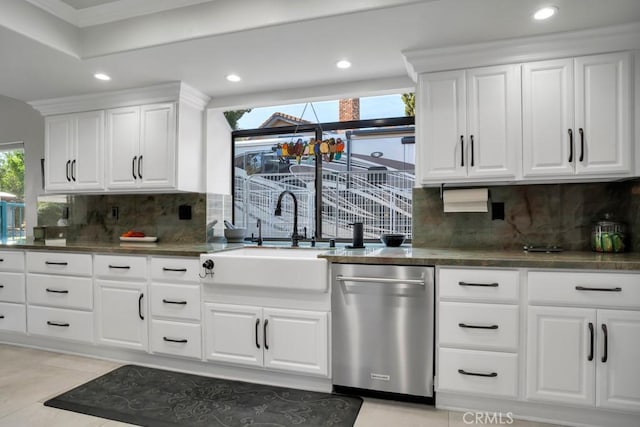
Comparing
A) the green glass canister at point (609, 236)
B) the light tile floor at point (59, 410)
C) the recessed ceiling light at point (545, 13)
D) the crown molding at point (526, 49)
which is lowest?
the light tile floor at point (59, 410)

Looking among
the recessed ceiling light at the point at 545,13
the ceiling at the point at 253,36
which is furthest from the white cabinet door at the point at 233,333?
the recessed ceiling light at the point at 545,13

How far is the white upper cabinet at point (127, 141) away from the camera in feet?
10.5

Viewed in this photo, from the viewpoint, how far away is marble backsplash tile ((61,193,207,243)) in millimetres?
3516

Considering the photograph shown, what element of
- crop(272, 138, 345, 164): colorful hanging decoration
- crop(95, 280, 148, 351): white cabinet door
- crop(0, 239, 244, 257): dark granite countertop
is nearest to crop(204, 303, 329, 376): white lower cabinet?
crop(0, 239, 244, 257): dark granite countertop

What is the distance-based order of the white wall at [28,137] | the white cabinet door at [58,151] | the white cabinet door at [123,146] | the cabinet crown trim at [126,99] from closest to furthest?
the cabinet crown trim at [126,99] < the white cabinet door at [123,146] < the white cabinet door at [58,151] < the white wall at [28,137]

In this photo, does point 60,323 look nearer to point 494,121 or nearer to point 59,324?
point 59,324

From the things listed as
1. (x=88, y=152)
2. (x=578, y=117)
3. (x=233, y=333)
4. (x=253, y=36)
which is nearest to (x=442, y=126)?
(x=578, y=117)

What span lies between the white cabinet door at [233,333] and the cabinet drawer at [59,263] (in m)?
1.14

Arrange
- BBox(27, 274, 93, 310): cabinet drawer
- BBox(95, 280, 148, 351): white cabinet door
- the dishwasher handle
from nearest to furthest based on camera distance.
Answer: the dishwasher handle < BBox(95, 280, 148, 351): white cabinet door < BBox(27, 274, 93, 310): cabinet drawer

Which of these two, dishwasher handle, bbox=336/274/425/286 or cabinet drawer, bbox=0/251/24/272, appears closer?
dishwasher handle, bbox=336/274/425/286

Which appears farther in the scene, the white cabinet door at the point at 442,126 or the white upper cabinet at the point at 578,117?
the white cabinet door at the point at 442,126

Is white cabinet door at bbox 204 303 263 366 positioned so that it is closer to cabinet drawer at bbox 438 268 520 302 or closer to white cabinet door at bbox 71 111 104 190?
cabinet drawer at bbox 438 268 520 302

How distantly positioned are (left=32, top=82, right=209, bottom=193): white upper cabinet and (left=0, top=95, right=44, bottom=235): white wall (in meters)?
0.47

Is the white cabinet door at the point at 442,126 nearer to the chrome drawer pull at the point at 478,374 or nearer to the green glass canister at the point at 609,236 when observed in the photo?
the green glass canister at the point at 609,236
